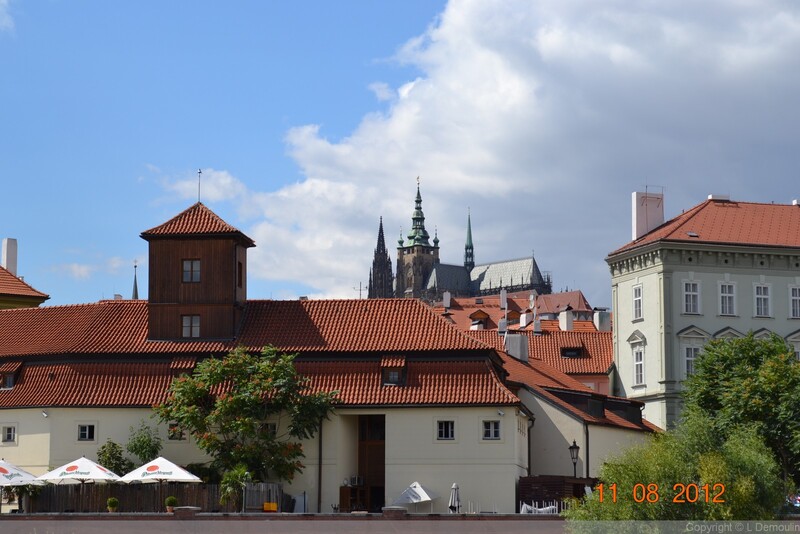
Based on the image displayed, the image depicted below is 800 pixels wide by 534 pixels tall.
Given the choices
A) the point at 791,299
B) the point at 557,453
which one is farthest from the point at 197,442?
the point at 791,299

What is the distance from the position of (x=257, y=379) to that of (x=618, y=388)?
36.4m

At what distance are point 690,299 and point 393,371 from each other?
29130 millimetres

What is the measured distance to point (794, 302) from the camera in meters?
93.5

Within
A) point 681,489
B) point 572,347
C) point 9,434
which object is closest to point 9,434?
point 9,434

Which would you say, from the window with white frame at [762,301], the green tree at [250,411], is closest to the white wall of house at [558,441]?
the green tree at [250,411]

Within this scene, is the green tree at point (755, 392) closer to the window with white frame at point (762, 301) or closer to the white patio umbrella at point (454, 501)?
the white patio umbrella at point (454, 501)

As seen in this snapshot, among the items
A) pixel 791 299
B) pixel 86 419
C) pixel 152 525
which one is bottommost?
pixel 152 525

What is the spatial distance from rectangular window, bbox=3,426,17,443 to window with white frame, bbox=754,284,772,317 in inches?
1734

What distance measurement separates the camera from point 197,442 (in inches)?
2598

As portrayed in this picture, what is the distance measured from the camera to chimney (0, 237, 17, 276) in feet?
307

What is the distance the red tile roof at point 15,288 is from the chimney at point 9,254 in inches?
138

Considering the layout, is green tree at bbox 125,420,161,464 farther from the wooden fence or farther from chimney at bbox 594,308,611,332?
chimney at bbox 594,308,611,332

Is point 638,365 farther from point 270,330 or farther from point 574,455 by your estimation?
point 270,330

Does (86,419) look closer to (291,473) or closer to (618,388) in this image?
(291,473)
